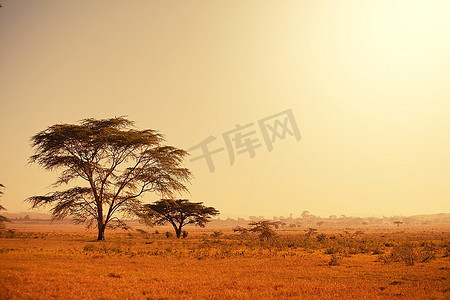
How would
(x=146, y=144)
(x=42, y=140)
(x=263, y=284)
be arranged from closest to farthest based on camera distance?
(x=263, y=284) → (x=42, y=140) → (x=146, y=144)

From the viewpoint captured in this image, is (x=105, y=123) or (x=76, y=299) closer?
(x=76, y=299)

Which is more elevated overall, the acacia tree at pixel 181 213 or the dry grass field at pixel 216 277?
the acacia tree at pixel 181 213

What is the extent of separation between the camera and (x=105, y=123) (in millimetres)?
34688

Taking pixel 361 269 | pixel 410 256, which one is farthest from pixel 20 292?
pixel 410 256

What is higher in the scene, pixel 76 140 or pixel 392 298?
pixel 76 140

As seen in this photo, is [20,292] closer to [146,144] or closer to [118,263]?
[118,263]

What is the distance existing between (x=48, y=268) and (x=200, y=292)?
811 centimetres

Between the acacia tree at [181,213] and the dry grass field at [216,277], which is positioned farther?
the acacia tree at [181,213]

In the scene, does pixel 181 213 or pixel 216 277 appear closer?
pixel 216 277

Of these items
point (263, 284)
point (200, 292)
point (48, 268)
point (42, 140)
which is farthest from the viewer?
point (42, 140)

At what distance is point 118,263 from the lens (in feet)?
62.3

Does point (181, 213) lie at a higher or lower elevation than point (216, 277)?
higher

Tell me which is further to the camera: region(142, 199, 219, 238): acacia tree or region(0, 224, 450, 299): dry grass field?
region(142, 199, 219, 238): acacia tree

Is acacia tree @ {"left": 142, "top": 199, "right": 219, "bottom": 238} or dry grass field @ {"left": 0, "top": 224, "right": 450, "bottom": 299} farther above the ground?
acacia tree @ {"left": 142, "top": 199, "right": 219, "bottom": 238}
